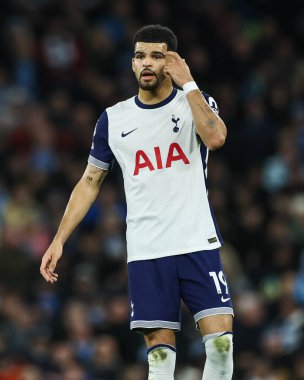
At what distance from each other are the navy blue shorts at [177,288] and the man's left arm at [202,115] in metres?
0.71

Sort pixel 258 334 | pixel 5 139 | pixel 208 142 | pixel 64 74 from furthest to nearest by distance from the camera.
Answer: pixel 64 74 → pixel 5 139 → pixel 258 334 → pixel 208 142

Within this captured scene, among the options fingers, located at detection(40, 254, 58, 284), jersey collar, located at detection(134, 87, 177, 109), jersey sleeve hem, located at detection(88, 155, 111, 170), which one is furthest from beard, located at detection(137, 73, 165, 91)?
fingers, located at detection(40, 254, 58, 284)

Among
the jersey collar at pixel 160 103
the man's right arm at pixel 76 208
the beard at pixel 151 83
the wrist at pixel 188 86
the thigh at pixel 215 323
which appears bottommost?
the thigh at pixel 215 323

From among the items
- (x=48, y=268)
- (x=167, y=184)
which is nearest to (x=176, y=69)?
(x=167, y=184)

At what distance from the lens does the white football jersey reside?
292 inches

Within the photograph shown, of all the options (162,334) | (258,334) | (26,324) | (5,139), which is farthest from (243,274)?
(162,334)

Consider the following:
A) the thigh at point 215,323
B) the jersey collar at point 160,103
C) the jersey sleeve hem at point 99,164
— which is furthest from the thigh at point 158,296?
the jersey collar at point 160,103

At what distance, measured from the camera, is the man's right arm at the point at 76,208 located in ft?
24.7

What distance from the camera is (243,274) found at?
13680 mm

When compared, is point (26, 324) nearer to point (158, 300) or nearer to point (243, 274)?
point (243, 274)

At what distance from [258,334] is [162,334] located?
5.19 metres

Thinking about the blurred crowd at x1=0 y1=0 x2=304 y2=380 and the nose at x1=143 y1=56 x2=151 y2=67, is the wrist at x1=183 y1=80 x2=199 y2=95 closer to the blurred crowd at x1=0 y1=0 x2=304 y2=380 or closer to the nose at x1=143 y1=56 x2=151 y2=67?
the nose at x1=143 y1=56 x2=151 y2=67

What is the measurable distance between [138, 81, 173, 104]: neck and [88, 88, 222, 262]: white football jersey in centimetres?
3

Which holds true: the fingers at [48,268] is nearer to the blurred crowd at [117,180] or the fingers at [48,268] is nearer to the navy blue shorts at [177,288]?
the navy blue shorts at [177,288]
